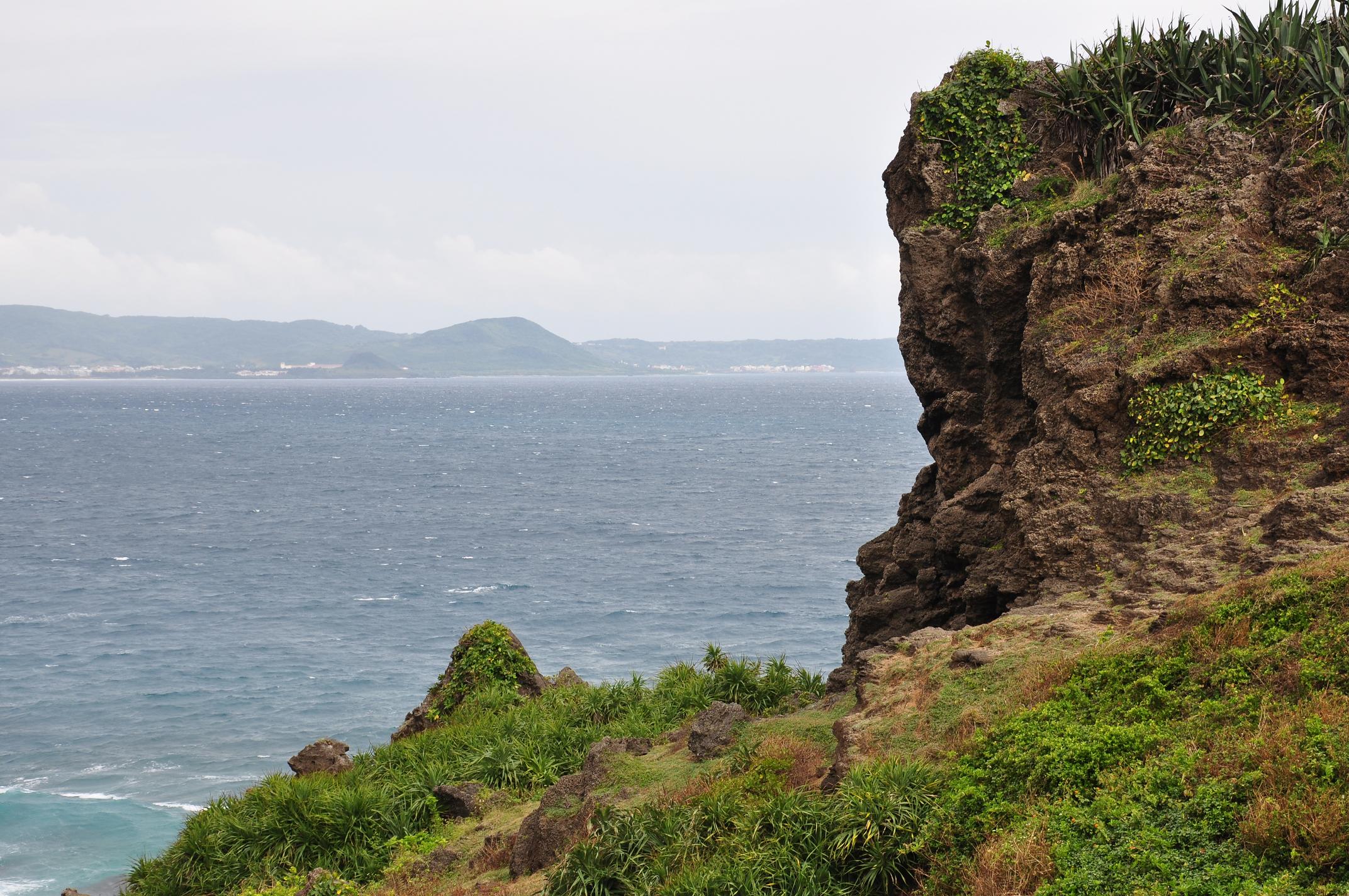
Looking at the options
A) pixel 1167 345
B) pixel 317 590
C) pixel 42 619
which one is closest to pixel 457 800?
pixel 1167 345

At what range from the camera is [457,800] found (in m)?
16.0

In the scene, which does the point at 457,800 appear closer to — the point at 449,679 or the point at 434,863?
the point at 434,863

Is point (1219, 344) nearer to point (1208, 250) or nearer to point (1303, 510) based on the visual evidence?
point (1208, 250)

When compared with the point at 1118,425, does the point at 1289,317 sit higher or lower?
higher

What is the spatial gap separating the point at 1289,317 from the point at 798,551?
43.3 metres

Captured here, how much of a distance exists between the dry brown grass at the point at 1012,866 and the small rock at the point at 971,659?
331cm

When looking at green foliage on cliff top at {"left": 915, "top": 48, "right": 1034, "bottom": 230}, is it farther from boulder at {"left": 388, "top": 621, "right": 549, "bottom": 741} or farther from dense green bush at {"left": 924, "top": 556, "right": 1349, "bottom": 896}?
boulder at {"left": 388, "top": 621, "right": 549, "bottom": 741}

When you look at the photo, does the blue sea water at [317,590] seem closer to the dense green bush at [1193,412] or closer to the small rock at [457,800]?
the small rock at [457,800]

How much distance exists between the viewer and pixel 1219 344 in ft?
44.6

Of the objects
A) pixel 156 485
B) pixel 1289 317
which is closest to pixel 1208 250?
pixel 1289 317

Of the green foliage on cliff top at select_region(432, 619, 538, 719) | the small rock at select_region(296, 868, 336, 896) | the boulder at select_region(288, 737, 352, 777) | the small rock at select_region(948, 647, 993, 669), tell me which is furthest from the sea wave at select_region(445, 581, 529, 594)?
the small rock at select_region(948, 647, 993, 669)

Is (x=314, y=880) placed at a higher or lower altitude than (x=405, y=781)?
lower

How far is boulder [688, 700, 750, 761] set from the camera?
13.8 metres

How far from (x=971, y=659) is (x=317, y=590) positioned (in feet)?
140
